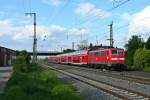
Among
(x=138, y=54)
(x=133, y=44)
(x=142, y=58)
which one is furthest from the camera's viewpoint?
(x=133, y=44)

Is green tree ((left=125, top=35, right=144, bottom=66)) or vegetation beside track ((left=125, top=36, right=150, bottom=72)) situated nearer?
vegetation beside track ((left=125, top=36, right=150, bottom=72))

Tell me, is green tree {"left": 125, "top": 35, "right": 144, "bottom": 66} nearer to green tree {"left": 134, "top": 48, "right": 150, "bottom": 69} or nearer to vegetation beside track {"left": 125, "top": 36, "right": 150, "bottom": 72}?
vegetation beside track {"left": 125, "top": 36, "right": 150, "bottom": 72}

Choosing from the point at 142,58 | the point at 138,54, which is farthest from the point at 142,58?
the point at 138,54

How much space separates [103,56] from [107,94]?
3328 centimetres

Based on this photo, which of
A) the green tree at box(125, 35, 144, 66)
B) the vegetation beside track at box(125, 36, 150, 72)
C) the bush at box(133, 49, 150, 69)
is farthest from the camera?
the green tree at box(125, 35, 144, 66)

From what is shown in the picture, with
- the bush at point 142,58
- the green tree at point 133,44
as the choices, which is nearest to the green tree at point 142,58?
the bush at point 142,58

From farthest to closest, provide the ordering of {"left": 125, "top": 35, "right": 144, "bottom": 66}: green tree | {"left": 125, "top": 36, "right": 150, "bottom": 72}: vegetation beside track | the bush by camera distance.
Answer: {"left": 125, "top": 35, "right": 144, "bottom": 66}: green tree < {"left": 125, "top": 36, "right": 150, "bottom": 72}: vegetation beside track < the bush

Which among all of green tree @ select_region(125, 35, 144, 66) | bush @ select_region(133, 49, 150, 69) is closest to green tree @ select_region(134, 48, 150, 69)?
bush @ select_region(133, 49, 150, 69)

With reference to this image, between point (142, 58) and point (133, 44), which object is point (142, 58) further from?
point (133, 44)

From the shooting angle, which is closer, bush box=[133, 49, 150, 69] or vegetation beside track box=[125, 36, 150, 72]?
bush box=[133, 49, 150, 69]

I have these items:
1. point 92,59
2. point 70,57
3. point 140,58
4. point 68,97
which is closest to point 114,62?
point 140,58

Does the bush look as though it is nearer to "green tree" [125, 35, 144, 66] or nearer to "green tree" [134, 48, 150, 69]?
"green tree" [134, 48, 150, 69]

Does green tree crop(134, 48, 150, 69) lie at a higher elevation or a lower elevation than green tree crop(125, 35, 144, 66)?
lower

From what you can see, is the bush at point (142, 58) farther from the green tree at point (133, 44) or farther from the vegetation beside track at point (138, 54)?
the green tree at point (133, 44)
